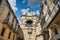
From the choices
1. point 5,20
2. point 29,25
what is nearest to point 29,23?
point 29,25

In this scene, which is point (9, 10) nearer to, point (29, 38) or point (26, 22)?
point (29, 38)

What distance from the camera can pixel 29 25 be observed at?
32188 millimetres

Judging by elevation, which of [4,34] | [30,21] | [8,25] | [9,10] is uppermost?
[30,21]

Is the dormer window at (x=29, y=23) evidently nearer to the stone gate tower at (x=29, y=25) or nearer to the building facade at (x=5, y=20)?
the stone gate tower at (x=29, y=25)

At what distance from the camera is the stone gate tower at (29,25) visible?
29.3m

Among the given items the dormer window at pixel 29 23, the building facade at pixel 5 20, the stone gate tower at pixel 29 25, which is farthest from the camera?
the dormer window at pixel 29 23

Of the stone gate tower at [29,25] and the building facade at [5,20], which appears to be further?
the stone gate tower at [29,25]

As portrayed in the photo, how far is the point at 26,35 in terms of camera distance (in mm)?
29438

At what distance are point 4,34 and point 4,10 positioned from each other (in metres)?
3.22

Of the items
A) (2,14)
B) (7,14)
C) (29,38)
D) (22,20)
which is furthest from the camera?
(22,20)

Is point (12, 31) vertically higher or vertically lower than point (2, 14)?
lower

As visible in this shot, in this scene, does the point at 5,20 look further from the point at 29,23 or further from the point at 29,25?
the point at 29,23

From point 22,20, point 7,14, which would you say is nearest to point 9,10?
point 7,14

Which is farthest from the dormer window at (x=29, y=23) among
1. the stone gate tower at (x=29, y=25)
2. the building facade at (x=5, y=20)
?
the building facade at (x=5, y=20)
